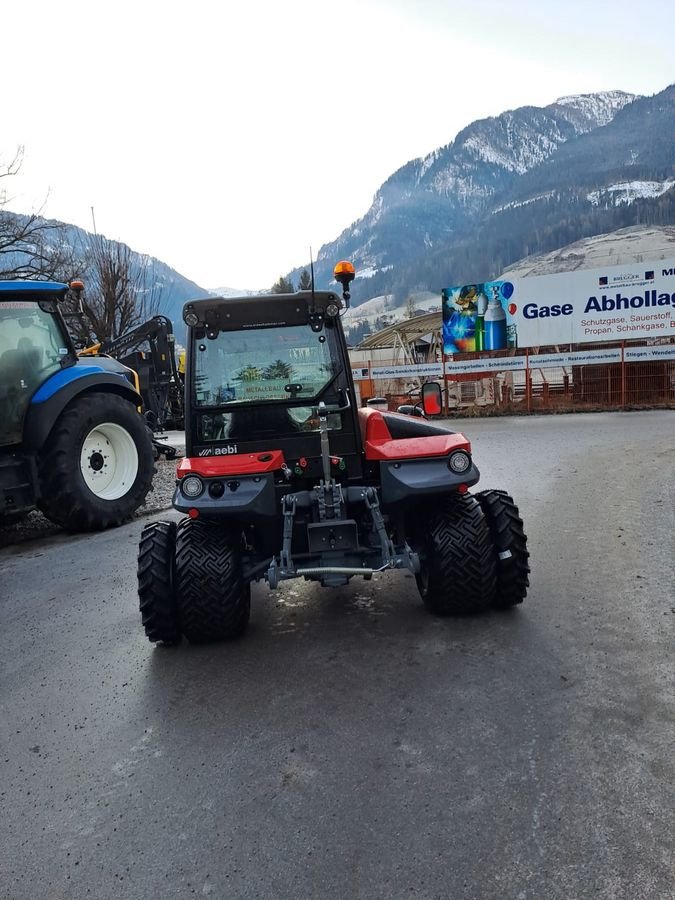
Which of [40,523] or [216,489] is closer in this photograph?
[216,489]

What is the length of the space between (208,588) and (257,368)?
4.48ft

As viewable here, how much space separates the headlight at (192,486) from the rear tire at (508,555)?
1.79 meters

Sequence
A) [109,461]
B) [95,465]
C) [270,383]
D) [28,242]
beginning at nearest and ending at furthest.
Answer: [270,383] < [95,465] < [109,461] < [28,242]

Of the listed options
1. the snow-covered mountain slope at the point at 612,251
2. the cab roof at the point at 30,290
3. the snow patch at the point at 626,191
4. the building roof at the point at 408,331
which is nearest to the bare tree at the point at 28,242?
the cab roof at the point at 30,290

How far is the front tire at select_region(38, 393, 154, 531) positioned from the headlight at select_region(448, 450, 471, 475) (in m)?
4.28

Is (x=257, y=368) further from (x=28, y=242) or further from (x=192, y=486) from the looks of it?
(x=28, y=242)

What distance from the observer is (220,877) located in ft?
7.00

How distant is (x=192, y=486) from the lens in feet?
12.6

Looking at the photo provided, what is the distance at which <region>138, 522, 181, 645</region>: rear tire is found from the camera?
381cm

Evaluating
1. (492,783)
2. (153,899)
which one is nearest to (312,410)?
(492,783)

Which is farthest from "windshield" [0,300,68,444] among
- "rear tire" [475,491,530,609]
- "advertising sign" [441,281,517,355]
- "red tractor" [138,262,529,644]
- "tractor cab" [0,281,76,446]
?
"advertising sign" [441,281,517,355]

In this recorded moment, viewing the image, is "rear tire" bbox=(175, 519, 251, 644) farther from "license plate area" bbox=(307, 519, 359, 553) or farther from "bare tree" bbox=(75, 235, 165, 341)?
"bare tree" bbox=(75, 235, 165, 341)

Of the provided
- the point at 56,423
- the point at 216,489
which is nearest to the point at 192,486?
the point at 216,489

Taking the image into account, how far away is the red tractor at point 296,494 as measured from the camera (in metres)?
3.79
